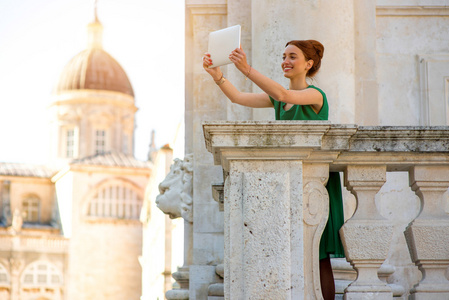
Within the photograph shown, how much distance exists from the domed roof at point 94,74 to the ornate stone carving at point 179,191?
55624mm

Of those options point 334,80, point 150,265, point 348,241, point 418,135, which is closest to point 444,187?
point 418,135

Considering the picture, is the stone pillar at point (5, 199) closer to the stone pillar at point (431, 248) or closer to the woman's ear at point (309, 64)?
the woman's ear at point (309, 64)

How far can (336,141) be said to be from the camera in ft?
14.3

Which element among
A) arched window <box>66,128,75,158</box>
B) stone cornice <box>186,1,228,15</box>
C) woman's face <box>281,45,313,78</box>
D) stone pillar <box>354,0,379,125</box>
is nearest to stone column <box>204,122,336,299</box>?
woman's face <box>281,45,313,78</box>

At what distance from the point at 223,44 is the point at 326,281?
1.34 meters

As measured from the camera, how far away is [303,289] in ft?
13.5

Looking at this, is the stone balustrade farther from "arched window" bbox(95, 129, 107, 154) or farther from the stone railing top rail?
"arched window" bbox(95, 129, 107, 154)

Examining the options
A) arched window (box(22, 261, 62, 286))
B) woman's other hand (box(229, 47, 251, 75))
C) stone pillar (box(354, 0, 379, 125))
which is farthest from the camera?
arched window (box(22, 261, 62, 286))

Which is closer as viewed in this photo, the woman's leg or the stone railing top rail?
the stone railing top rail

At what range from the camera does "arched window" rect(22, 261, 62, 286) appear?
56.2 m

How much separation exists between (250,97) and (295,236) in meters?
1.05

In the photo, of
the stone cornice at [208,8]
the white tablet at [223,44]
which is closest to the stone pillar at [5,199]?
the stone cornice at [208,8]

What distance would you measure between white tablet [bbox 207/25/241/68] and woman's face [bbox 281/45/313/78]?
0.43 m

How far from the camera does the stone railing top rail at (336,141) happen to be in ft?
13.6
